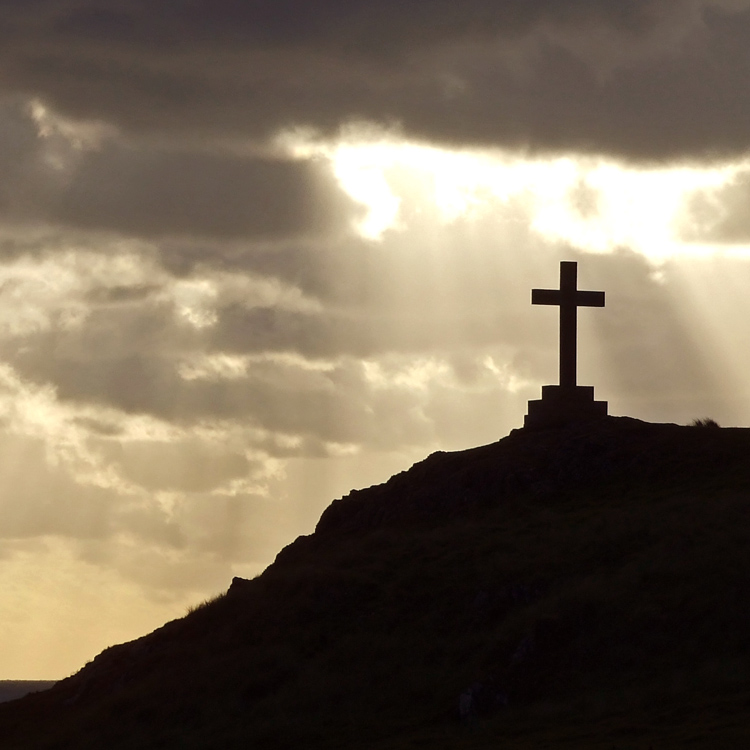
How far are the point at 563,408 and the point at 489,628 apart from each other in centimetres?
1937

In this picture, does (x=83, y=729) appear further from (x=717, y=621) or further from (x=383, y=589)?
(x=717, y=621)

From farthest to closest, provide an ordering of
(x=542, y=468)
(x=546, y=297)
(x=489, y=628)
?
(x=546, y=297) → (x=542, y=468) → (x=489, y=628)

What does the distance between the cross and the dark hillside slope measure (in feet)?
10.7

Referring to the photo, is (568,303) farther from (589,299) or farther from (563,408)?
(563,408)

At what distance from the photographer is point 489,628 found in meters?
50.3

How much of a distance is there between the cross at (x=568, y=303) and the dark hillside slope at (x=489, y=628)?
3.25 m

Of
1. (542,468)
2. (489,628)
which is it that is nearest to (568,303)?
(542,468)

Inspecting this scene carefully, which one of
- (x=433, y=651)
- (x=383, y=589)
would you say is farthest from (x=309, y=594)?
(x=433, y=651)

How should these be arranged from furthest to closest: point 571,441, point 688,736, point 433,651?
point 571,441, point 433,651, point 688,736

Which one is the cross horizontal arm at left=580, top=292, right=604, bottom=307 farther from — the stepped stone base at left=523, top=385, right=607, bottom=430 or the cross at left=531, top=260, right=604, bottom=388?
the stepped stone base at left=523, top=385, right=607, bottom=430

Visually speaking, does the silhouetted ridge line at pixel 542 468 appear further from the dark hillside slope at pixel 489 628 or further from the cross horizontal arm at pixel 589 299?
the cross horizontal arm at pixel 589 299

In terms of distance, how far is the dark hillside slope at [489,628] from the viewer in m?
43.8

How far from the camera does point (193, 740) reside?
48094 millimetres

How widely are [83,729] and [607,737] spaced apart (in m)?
20.6
